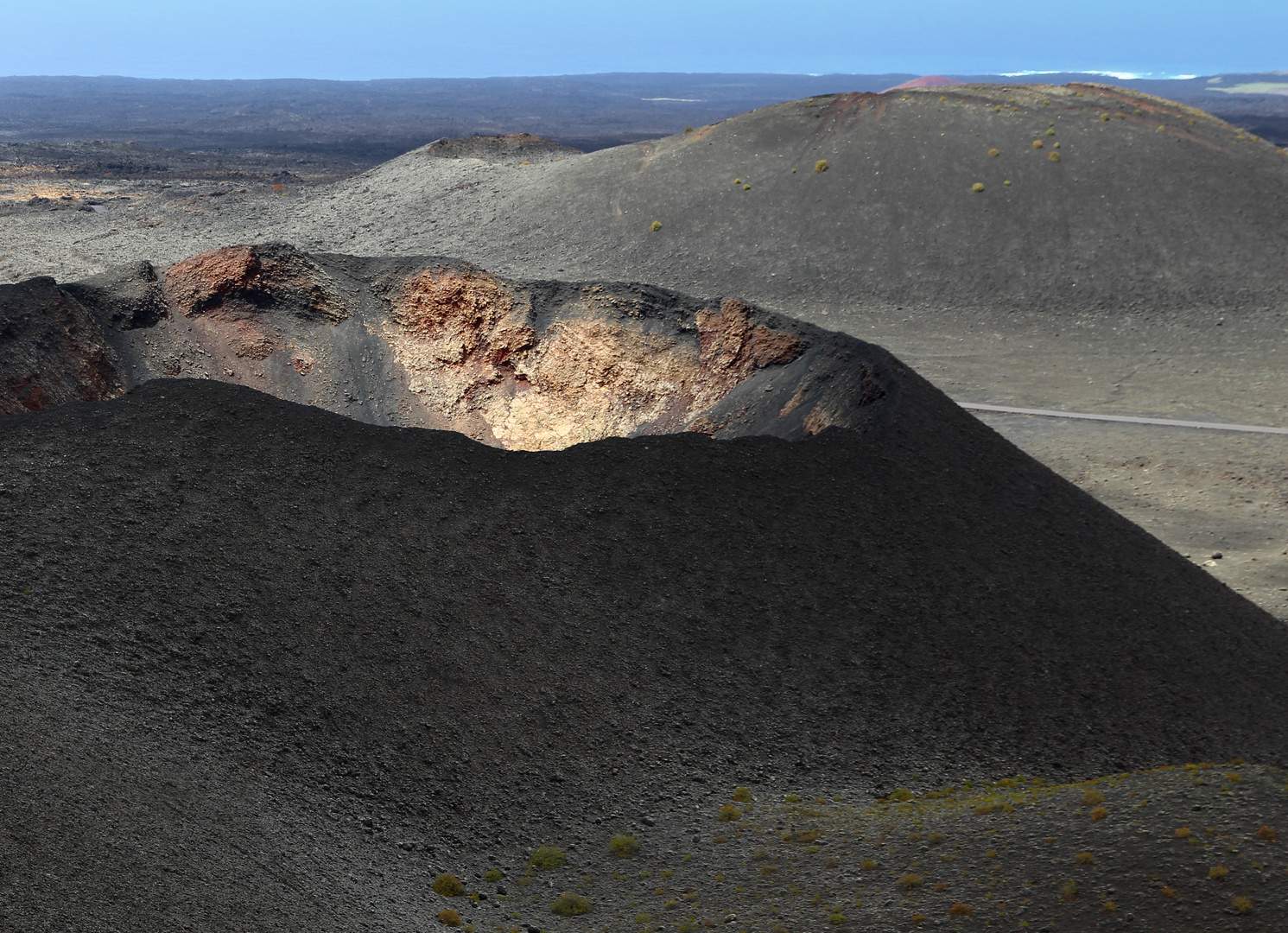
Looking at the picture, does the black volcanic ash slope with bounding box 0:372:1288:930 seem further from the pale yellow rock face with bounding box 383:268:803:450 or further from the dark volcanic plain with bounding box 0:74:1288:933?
the pale yellow rock face with bounding box 383:268:803:450

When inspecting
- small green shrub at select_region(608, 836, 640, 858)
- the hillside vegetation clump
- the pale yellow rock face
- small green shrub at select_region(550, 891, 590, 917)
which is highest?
the pale yellow rock face

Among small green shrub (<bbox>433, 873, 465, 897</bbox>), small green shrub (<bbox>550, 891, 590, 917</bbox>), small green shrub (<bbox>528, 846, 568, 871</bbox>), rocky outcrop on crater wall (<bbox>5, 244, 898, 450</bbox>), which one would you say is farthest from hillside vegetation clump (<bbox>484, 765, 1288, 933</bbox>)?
rocky outcrop on crater wall (<bbox>5, 244, 898, 450</bbox>)

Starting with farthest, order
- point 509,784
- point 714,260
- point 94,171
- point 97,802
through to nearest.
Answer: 1. point 94,171
2. point 714,260
3. point 509,784
4. point 97,802

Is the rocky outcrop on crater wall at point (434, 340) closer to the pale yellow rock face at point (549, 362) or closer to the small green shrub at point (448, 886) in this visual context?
the pale yellow rock face at point (549, 362)

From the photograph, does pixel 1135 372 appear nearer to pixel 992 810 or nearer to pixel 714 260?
pixel 714 260

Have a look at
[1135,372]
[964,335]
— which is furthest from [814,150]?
[1135,372]

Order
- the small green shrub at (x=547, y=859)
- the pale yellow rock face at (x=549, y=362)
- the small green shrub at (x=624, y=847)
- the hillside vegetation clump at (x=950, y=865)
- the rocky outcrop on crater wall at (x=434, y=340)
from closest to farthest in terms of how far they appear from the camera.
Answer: the hillside vegetation clump at (x=950, y=865), the small green shrub at (x=547, y=859), the small green shrub at (x=624, y=847), the rocky outcrop on crater wall at (x=434, y=340), the pale yellow rock face at (x=549, y=362)

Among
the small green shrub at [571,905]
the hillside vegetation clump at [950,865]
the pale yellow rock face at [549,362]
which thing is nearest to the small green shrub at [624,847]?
the hillside vegetation clump at [950,865]
